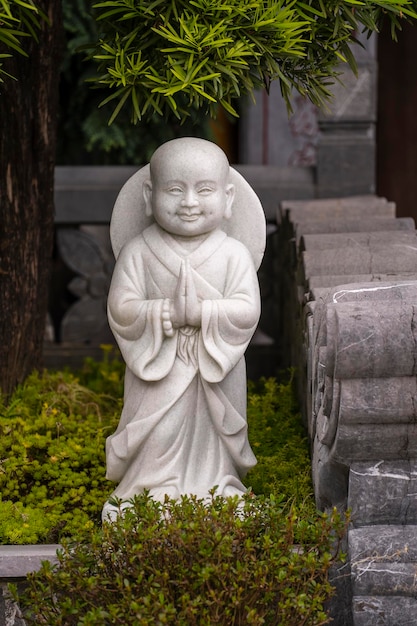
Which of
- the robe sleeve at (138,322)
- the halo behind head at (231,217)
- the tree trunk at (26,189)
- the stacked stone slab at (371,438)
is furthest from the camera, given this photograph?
the tree trunk at (26,189)

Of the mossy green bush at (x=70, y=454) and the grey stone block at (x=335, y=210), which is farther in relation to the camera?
the grey stone block at (x=335, y=210)

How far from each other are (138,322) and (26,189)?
71.2 inches

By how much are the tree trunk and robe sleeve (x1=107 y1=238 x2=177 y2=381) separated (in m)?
1.49

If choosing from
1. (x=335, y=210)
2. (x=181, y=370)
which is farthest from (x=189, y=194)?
(x=335, y=210)

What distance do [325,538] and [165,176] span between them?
1504 mm

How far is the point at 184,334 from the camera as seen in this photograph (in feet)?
13.9

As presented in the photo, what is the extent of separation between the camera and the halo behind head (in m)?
4.50

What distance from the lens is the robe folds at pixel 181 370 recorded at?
4.21 meters

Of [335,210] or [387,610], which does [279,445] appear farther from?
[335,210]

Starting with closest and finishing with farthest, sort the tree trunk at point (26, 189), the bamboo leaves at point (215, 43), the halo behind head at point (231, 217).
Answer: the bamboo leaves at point (215, 43)
the halo behind head at point (231, 217)
the tree trunk at point (26, 189)

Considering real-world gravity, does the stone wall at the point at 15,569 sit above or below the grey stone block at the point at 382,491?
below

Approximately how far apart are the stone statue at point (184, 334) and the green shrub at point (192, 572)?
0.41 meters

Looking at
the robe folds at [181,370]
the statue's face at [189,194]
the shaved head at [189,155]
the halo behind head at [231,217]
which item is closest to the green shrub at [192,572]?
the robe folds at [181,370]

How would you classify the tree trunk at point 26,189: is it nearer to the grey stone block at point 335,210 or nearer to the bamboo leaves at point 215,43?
the bamboo leaves at point 215,43
